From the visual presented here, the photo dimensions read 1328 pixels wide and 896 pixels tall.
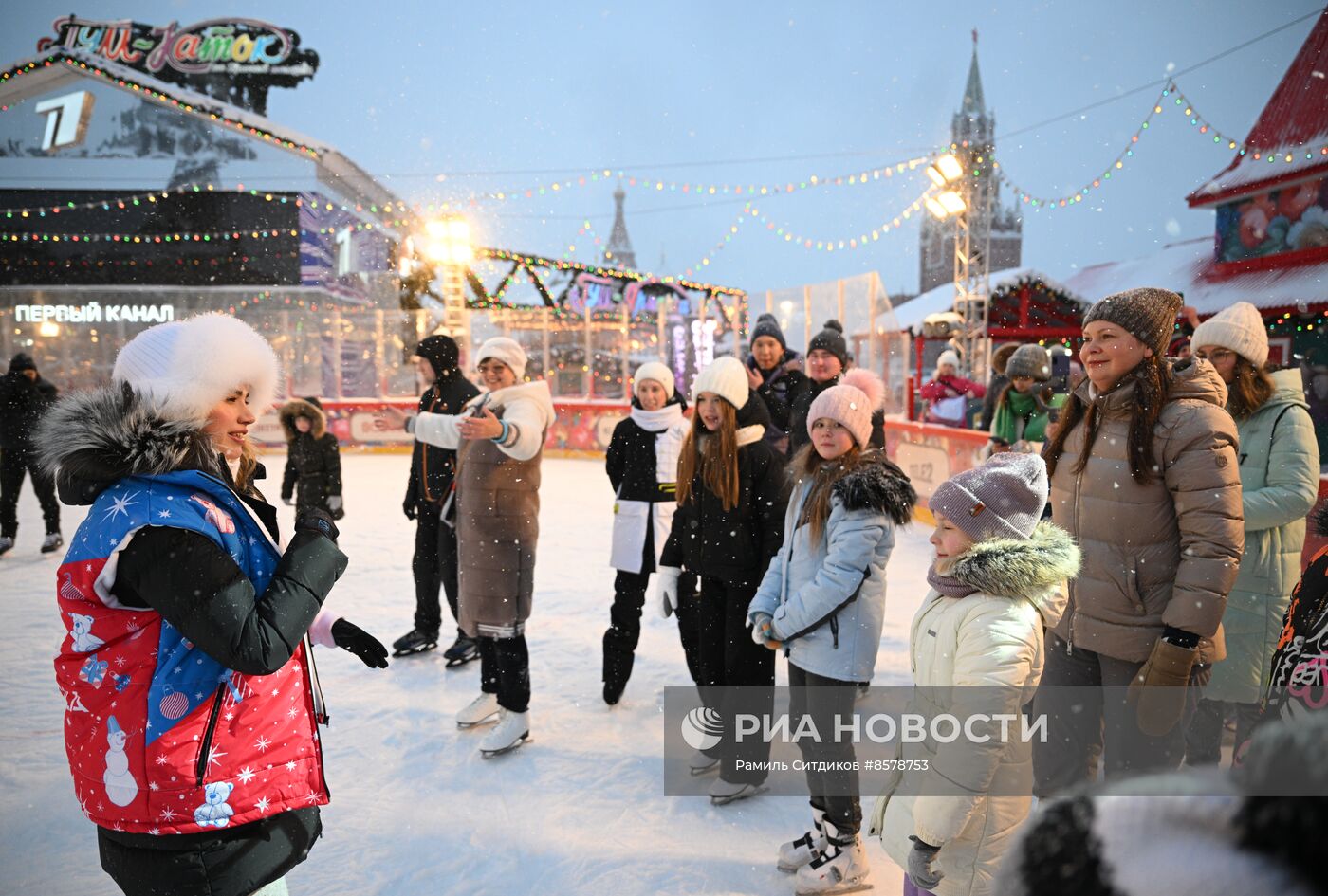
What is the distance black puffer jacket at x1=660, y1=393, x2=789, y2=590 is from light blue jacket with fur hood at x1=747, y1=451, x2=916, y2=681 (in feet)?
2.03

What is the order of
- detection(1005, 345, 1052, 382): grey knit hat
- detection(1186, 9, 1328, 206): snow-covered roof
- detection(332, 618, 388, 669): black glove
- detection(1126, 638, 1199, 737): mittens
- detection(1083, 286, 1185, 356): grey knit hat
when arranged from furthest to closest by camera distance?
detection(1186, 9, 1328, 206): snow-covered roof → detection(1005, 345, 1052, 382): grey knit hat → detection(1083, 286, 1185, 356): grey knit hat → detection(1126, 638, 1199, 737): mittens → detection(332, 618, 388, 669): black glove

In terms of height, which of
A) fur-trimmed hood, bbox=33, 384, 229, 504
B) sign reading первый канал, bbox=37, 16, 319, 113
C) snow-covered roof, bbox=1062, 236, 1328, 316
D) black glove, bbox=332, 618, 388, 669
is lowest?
black glove, bbox=332, 618, 388, 669

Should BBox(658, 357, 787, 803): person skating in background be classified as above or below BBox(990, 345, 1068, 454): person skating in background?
below

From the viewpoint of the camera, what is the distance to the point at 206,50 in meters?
22.3

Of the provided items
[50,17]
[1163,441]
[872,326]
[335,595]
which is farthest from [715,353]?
[50,17]

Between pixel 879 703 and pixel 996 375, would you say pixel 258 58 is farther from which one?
pixel 879 703

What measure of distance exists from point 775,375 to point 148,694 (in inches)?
166

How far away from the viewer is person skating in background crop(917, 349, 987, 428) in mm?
10430

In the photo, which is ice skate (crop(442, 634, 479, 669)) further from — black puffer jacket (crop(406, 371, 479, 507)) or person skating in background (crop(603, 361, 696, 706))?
person skating in background (crop(603, 361, 696, 706))

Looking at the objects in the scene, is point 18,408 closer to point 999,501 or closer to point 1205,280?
point 999,501

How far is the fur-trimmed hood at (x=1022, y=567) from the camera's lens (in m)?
1.80

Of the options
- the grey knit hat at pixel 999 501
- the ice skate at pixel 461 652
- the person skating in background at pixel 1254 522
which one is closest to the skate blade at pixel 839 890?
the grey knit hat at pixel 999 501

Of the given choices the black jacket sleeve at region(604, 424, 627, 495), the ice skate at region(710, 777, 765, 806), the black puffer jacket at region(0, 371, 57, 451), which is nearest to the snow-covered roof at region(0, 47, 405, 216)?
the black puffer jacket at region(0, 371, 57, 451)

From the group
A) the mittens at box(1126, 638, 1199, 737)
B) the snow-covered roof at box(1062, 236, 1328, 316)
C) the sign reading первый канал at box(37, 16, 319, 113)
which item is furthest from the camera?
the sign reading первый канал at box(37, 16, 319, 113)
